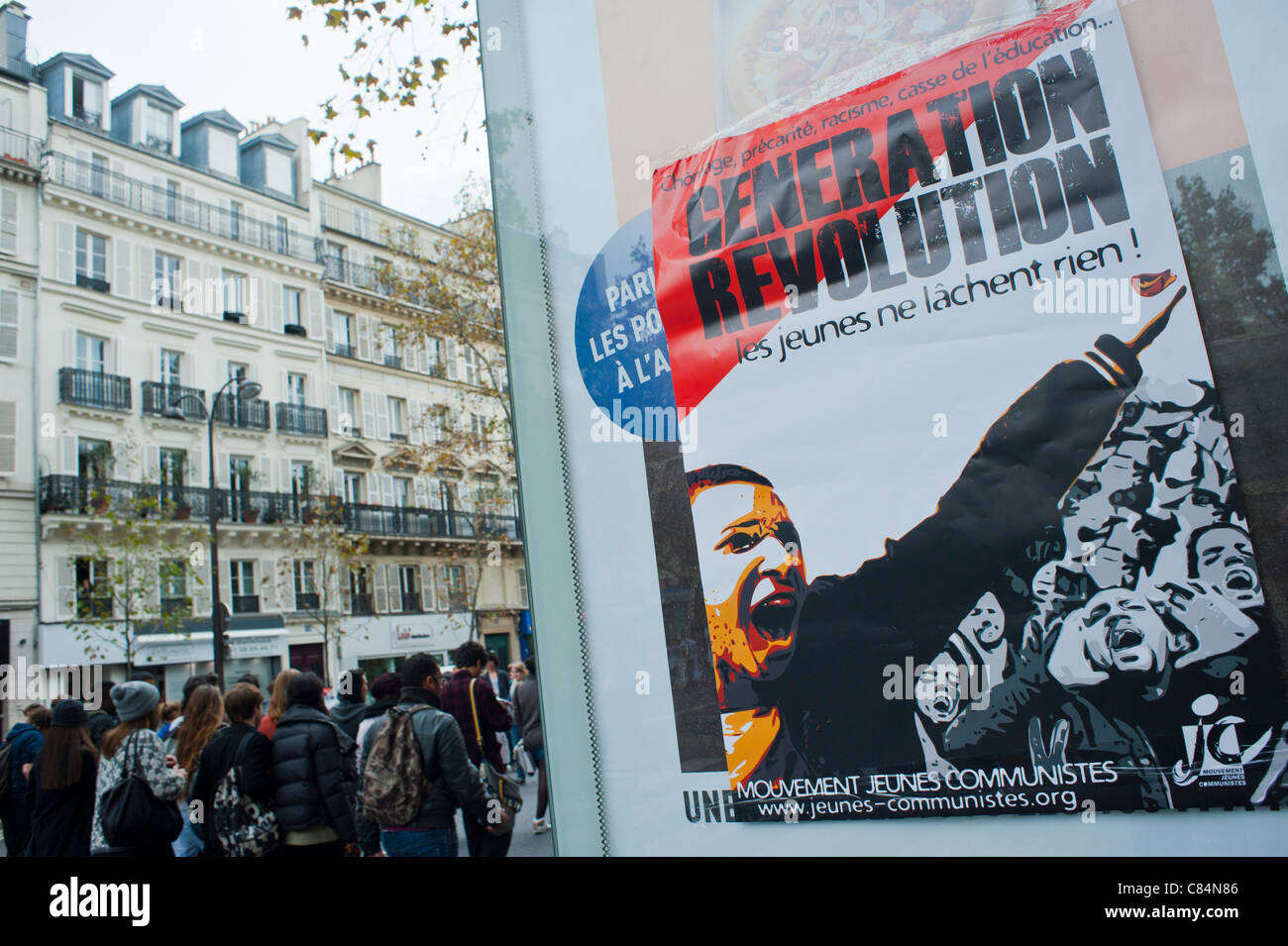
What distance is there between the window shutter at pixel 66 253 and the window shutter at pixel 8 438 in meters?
4.89

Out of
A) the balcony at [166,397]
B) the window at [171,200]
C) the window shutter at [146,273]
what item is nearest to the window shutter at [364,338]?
the balcony at [166,397]

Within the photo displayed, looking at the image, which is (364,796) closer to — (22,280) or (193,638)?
(193,638)

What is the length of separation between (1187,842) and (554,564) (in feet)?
4.42

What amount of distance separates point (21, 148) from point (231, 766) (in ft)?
112

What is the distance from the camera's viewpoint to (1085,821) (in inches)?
61.7

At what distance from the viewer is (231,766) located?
5.04 meters

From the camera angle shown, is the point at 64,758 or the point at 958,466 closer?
the point at 958,466

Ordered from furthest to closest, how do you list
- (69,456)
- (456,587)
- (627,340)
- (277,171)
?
(456,587)
(277,171)
(69,456)
(627,340)

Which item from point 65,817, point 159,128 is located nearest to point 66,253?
point 159,128

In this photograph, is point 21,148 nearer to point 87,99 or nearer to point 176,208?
point 87,99

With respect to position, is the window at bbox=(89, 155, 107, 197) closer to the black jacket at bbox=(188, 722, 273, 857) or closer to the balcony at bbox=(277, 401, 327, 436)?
the balcony at bbox=(277, 401, 327, 436)

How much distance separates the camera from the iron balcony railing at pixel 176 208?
106 feet

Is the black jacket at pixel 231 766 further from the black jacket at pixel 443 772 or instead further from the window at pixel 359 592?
the window at pixel 359 592

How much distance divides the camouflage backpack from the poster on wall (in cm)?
352
